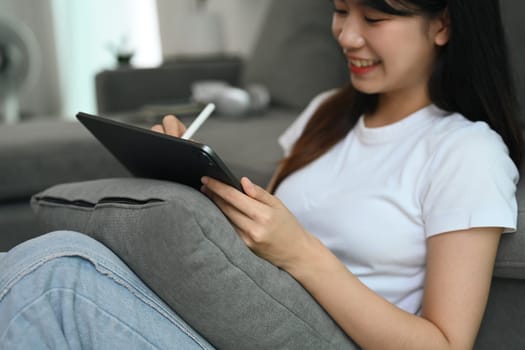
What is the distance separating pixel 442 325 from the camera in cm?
80

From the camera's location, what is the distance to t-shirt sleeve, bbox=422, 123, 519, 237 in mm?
806

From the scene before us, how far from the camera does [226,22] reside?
3559mm

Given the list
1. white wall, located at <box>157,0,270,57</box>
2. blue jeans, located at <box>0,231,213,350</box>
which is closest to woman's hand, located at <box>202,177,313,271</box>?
blue jeans, located at <box>0,231,213,350</box>

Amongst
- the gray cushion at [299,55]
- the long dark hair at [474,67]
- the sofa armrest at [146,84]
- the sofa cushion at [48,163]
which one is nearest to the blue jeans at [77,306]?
the long dark hair at [474,67]

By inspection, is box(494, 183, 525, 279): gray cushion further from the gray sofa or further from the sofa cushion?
the sofa cushion

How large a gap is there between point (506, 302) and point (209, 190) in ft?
1.31

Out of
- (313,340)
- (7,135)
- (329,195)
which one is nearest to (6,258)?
(313,340)

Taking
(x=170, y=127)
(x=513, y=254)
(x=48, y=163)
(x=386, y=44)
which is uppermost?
(x=386, y=44)

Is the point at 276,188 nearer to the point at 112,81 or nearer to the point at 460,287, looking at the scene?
the point at 460,287

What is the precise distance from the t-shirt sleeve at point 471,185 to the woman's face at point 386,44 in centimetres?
13

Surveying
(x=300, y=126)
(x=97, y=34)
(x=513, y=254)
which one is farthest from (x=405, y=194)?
(x=97, y=34)

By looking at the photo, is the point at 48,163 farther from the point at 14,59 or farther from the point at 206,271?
the point at 14,59

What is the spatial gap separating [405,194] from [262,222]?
26 centimetres

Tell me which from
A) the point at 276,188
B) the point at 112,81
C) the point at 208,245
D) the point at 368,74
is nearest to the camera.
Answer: the point at 208,245
